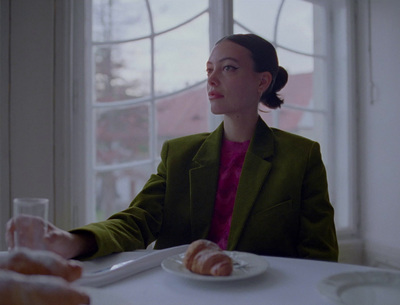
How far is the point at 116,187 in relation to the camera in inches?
72.9

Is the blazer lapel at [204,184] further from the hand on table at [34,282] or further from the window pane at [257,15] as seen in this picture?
the window pane at [257,15]

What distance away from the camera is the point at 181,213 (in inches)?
45.6

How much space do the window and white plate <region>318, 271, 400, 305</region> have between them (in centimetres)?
131

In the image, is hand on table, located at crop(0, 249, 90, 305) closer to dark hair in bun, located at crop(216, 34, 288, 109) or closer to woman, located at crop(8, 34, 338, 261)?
woman, located at crop(8, 34, 338, 261)

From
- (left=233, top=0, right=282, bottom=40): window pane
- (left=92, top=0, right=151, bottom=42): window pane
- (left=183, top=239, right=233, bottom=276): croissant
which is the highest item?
(left=233, top=0, right=282, bottom=40): window pane

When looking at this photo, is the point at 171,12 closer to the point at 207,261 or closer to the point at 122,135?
the point at 122,135

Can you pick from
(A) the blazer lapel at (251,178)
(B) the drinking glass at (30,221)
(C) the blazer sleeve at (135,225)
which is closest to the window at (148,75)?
(C) the blazer sleeve at (135,225)

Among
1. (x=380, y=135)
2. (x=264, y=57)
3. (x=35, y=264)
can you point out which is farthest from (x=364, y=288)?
(x=380, y=135)

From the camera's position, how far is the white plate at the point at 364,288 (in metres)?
0.55

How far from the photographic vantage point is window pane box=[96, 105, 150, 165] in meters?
1.82

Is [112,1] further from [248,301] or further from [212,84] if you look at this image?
[248,301]

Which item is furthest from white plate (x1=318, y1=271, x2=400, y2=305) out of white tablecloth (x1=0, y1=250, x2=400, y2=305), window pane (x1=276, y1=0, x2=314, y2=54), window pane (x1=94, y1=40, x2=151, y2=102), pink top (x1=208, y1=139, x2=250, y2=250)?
window pane (x1=276, y1=0, x2=314, y2=54)

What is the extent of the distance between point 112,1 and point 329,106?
1363mm

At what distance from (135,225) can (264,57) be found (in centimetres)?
64
